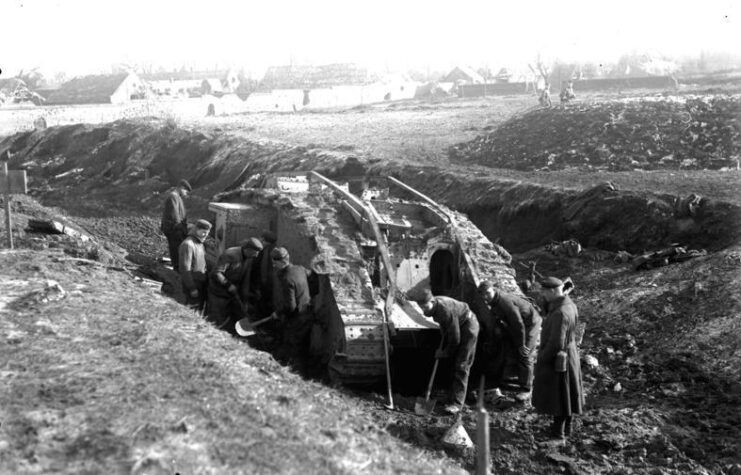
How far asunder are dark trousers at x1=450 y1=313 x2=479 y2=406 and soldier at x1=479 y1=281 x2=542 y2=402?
47cm

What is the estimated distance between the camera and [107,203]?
26.4 m

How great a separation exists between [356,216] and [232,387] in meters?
5.07

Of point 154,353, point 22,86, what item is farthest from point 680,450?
point 22,86

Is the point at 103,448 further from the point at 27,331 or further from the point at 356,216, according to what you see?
the point at 356,216

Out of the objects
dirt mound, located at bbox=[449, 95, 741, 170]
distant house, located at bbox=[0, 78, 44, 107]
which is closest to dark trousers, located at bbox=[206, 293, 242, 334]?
dirt mound, located at bbox=[449, 95, 741, 170]

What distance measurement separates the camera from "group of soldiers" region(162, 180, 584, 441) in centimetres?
834

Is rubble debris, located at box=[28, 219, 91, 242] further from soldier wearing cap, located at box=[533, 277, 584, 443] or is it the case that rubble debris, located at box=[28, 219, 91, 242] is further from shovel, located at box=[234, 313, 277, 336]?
soldier wearing cap, located at box=[533, 277, 584, 443]

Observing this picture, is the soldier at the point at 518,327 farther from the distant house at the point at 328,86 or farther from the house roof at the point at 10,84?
the house roof at the point at 10,84

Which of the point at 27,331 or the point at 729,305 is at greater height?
the point at 27,331

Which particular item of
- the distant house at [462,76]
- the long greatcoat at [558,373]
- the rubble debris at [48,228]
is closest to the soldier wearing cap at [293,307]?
the long greatcoat at [558,373]

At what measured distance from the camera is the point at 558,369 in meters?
8.21

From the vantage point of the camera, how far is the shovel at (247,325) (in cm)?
1052

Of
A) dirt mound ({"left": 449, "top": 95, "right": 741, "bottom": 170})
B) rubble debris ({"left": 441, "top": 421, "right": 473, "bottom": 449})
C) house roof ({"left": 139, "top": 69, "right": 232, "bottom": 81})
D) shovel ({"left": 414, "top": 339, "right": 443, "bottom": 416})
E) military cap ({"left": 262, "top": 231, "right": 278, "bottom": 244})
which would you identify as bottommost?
shovel ({"left": 414, "top": 339, "right": 443, "bottom": 416})

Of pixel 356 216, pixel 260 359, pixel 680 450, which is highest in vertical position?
pixel 356 216
